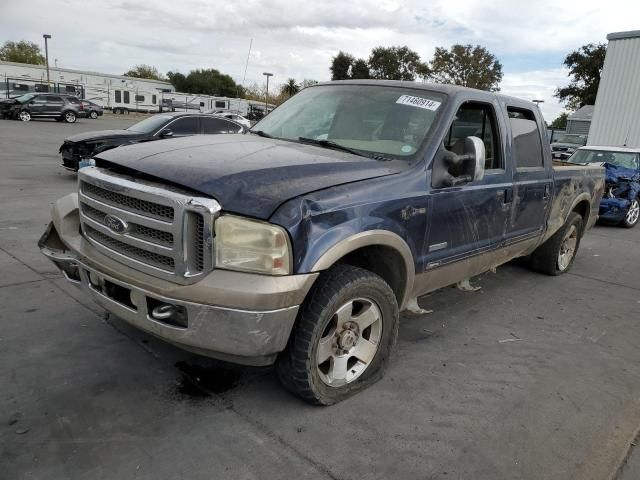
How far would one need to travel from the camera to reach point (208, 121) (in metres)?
11.6

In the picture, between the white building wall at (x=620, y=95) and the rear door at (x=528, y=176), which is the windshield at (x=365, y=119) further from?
the white building wall at (x=620, y=95)

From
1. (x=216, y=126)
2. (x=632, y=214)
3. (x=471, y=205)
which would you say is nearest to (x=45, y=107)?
(x=216, y=126)

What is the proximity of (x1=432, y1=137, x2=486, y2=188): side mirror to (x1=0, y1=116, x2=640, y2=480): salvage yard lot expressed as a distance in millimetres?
1277

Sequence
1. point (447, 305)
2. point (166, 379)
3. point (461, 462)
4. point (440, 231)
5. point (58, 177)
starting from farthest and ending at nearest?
point (58, 177)
point (447, 305)
point (440, 231)
point (166, 379)
point (461, 462)

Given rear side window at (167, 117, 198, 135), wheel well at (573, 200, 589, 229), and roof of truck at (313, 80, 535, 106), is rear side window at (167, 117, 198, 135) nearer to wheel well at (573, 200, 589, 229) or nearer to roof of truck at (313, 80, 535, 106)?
roof of truck at (313, 80, 535, 106)

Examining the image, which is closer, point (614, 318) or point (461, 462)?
point (461, 462)

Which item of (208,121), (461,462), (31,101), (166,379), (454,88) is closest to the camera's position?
(461,462)

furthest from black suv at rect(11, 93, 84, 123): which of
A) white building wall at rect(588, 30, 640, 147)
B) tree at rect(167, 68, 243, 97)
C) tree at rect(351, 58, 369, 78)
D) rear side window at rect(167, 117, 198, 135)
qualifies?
tree at rect(167, 68, 243, 97)

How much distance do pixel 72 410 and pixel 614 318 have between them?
15.0 ft

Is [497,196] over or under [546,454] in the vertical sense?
over

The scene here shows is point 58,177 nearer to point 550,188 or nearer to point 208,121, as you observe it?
point 208,121

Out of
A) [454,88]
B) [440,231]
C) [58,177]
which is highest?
[454,88]

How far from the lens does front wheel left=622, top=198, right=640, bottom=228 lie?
33.4 ft

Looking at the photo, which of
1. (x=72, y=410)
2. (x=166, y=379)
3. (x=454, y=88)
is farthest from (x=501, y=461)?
(x=454, y=88)
